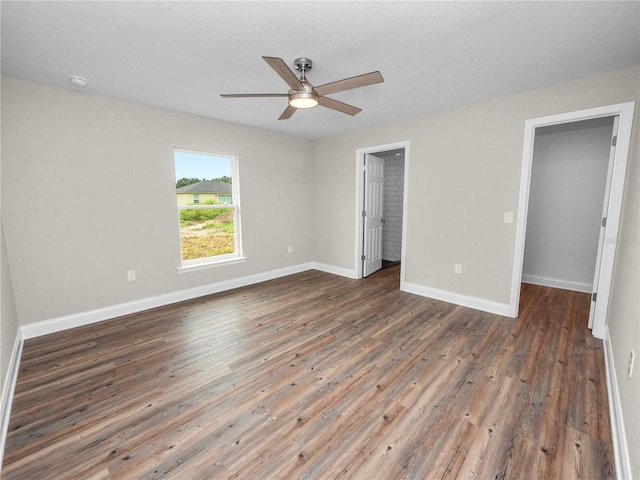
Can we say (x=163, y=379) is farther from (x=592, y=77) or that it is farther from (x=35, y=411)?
(x=592, y=77)

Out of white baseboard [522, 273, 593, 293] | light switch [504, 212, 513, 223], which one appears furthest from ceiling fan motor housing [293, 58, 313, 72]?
white baseboard [522, 273, 593, 293]

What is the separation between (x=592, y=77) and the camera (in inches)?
101

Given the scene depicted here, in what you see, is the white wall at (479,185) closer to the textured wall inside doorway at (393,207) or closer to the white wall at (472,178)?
the white wall at (472,178)

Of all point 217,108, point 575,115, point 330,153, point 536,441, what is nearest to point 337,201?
point 330,153

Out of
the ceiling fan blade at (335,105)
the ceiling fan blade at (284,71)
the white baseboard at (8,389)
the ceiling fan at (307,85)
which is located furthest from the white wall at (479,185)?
the white baseboard at (8,389)

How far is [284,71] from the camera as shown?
6.04 ft

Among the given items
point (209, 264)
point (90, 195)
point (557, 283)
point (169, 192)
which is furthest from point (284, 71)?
point (557, 283)

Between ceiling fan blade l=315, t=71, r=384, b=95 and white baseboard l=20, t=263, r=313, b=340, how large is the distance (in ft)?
10.1

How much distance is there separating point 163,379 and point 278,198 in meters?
3.23

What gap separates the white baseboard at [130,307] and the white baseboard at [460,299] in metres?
2.27

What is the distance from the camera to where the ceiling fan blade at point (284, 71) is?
5.53 ft

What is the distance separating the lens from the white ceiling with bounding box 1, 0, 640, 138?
169cm

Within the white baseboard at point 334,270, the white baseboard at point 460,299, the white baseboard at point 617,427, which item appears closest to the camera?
the white baseboard at point 617,427

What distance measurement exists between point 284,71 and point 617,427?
9.39 feet
